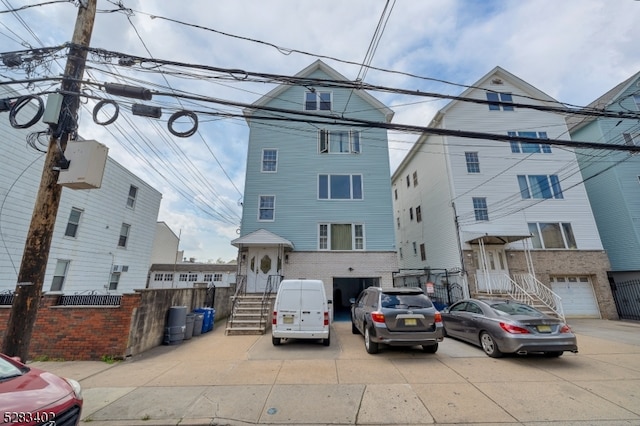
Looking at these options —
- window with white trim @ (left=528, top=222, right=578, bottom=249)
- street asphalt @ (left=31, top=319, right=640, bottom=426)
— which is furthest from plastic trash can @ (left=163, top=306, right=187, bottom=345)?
window with white trim @ (left=528, top=222, right=578, bottom=249)

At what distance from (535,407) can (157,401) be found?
597 centimetres

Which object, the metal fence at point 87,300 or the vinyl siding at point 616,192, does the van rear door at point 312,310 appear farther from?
the vinyl siding at point 616,192

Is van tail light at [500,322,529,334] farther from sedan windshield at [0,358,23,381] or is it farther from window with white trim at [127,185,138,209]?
window with white trim at [127,185,138,209]

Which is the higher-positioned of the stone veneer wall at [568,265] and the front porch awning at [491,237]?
the front porch awning at [491,237]

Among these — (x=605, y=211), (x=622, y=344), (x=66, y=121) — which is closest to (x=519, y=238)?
(x=622, y=344)

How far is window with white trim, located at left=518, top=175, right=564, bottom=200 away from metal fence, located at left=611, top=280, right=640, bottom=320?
5498mm

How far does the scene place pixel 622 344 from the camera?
790 centimetres

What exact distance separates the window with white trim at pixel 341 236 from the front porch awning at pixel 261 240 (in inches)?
71.5

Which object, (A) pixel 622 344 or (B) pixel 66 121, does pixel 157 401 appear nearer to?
(B) pixel 66 121

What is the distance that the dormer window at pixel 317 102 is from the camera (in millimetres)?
15391

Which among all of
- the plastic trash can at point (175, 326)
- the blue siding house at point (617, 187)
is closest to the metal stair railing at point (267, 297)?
the plastic trash can at point (175, 326)

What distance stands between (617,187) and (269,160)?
20.5m

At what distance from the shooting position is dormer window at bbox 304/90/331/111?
15391 millimetres

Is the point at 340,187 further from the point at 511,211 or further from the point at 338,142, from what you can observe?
the point at 511,211
